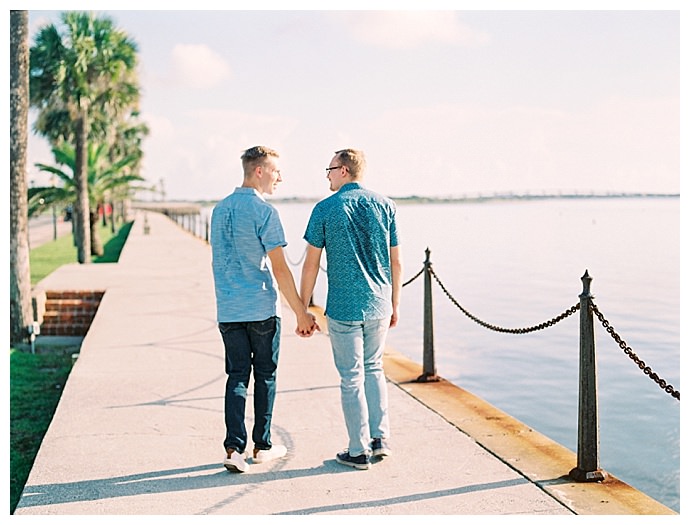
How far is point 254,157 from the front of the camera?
189 inches

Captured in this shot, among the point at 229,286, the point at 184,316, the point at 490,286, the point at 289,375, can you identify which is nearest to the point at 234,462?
the point at 229,286

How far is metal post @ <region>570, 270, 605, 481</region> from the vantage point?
489 centimetres

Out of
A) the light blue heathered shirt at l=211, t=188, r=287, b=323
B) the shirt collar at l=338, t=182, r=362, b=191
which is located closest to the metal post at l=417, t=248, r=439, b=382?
the shirt collar at l=338, t=182, r=362, b=191

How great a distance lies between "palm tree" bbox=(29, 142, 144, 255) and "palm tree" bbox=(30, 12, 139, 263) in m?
1.79

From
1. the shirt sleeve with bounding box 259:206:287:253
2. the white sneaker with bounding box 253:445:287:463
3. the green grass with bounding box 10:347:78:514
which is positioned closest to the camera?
the shirt sleeve with bounding box 259:206:287:253

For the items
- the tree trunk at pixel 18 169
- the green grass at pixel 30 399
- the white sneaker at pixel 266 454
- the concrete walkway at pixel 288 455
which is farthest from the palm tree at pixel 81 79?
the white sneaker at pixel 266 454

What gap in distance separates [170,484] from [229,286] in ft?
3.68

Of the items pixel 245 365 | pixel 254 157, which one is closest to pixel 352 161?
pixel 254 157

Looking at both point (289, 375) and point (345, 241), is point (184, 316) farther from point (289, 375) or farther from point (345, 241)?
point (345, 241)

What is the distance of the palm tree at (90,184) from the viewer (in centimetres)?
2549

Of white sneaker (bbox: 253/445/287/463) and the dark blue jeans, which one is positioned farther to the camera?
white sneaker (bbox: 253/445/287/463)

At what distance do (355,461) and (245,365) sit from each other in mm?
832

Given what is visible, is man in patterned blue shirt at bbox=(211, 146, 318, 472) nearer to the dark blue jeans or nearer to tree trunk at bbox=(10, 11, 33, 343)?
the dark blue jeans

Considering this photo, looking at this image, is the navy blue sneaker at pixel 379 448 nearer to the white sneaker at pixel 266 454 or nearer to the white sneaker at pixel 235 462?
the white sneaker at pixel 266 454
